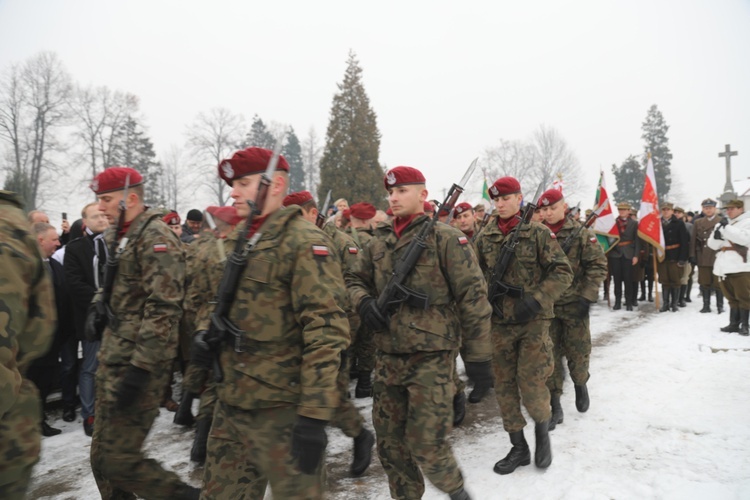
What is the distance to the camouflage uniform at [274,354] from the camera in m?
2.23

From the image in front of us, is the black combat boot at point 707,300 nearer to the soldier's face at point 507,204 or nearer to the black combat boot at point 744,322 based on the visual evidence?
the black combat boot at point 744,322

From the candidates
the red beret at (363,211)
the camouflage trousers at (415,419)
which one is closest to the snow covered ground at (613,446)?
the camouflage trousers at (415,419)

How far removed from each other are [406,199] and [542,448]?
2404 millimetres

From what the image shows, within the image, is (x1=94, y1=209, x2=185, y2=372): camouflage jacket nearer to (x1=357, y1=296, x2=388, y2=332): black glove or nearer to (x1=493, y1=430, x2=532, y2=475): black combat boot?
(x1=357, y1=296, x2=388, y2=332): black glove

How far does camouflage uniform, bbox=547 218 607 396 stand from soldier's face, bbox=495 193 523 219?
1262 millimetres

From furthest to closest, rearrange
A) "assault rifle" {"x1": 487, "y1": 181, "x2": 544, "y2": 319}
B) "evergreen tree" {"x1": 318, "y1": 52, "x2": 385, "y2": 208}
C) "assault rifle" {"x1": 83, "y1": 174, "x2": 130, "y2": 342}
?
"evergreen tree" {"x1": 318, "y1": 52, "x2": 385, "y2": 208} → "assault rifle" {"x1": 487, "y1": 181, "x2": 544, "y2": 319} → "assault rifle" {"x1": 83, "y1": 174, "x2": 130, "y2": 342}

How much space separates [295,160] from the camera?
56.2 meters

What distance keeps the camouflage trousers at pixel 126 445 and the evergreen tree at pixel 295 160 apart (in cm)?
4958

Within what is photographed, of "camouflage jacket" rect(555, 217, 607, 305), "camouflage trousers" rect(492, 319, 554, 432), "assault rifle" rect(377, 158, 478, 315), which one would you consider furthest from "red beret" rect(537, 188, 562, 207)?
"assault rifle" rect(377, 158, 478, 315)

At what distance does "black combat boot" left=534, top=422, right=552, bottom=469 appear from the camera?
394 cm

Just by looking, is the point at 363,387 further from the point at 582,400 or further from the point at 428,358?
the point at 428,358

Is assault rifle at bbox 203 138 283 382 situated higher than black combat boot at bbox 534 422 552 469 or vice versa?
assault rifle at bbox 203 138 283 382

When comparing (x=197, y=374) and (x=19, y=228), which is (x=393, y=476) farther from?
(x=19, y=228)

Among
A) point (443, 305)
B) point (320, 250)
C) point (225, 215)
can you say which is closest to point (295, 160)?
point (225, 215)
